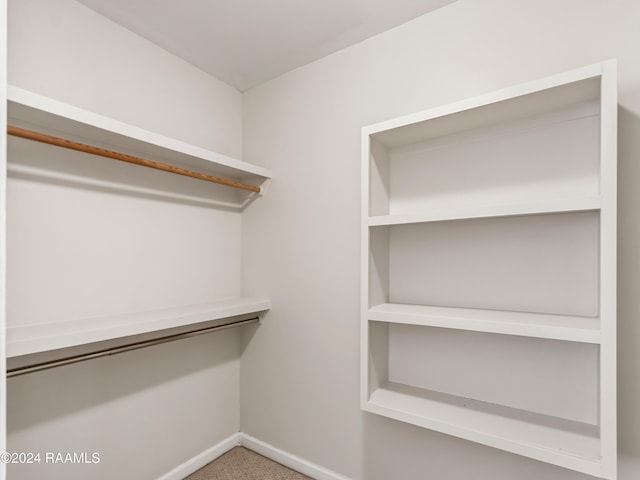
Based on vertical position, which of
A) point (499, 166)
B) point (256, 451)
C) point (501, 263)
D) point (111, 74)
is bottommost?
point (256, 451)

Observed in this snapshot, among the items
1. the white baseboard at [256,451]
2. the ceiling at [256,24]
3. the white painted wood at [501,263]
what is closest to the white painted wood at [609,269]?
the white painted wood at [501,263]

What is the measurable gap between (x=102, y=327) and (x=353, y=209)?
115cm

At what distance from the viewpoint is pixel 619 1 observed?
1.09 m

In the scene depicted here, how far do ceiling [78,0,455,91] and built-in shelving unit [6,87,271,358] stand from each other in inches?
22.5

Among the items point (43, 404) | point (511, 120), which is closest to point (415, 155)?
point (511, 120)

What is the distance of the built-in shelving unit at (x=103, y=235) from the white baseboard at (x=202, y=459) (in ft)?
2.30

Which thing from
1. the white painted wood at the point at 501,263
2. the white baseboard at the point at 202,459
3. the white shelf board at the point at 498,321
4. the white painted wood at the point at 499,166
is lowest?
the white baseboard at the point at 202,459

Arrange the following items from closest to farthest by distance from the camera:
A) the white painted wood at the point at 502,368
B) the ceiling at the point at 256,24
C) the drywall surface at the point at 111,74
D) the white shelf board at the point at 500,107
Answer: the white shelf board at the point at 500,107 < the white painted wood at the point at 502,368 < the drywall surface at the point at 111,74 < the ceiling at the point at 256,24

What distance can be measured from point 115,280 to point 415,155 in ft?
4.77

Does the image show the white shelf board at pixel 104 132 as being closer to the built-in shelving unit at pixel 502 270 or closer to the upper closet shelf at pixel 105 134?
the upper closet shelf at pixel 105 134

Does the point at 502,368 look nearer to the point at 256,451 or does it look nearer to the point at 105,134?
the point at 256,451

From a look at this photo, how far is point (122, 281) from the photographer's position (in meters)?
1.49

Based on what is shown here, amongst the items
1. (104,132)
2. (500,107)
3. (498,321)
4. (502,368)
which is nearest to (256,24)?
(104,132)

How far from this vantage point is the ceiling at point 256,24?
4.62 ft
